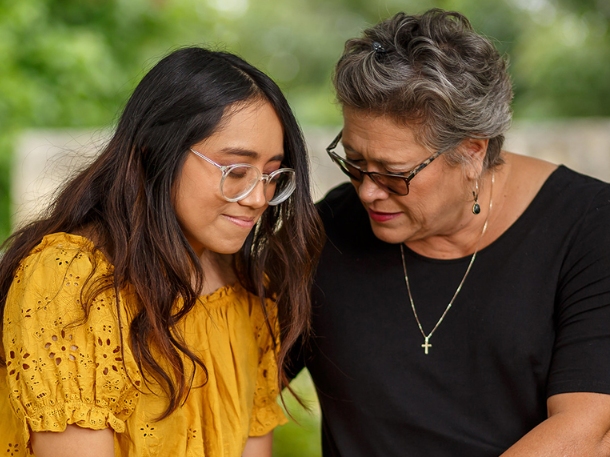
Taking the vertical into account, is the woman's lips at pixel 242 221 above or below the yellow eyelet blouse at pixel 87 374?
above

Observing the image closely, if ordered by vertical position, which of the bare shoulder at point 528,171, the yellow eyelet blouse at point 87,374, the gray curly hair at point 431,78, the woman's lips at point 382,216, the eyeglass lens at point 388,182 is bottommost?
the yellow eyelet blouse at point 87,374

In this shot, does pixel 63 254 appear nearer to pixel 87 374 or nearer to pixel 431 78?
pixel 87 374

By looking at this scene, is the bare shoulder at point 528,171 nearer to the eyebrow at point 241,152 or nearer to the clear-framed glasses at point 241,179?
the clear-framed glasses at point 241,179

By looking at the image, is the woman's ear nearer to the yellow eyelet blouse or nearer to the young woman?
the young woman

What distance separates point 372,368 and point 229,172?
77cm

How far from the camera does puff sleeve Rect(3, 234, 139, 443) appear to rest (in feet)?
5.68

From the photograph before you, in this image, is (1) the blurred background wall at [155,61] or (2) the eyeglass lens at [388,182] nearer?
(2) the eyeglass lens at [388,182]

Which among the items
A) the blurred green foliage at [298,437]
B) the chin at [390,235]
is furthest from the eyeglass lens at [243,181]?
the blurred green foliage at [298,437]

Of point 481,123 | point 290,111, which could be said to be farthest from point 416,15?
point 290,111

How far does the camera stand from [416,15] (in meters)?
2.24

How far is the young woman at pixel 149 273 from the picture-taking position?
1.76 metres

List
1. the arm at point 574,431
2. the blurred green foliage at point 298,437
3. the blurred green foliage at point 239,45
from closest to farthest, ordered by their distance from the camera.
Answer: the arm at point 574,431
the blurred green foliage at point 298,437
the blurred green foliage at point 239,45

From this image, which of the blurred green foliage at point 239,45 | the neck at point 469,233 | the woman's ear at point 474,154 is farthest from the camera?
the blurred green foliage at point 239,45

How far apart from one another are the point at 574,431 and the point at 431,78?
0.92m
